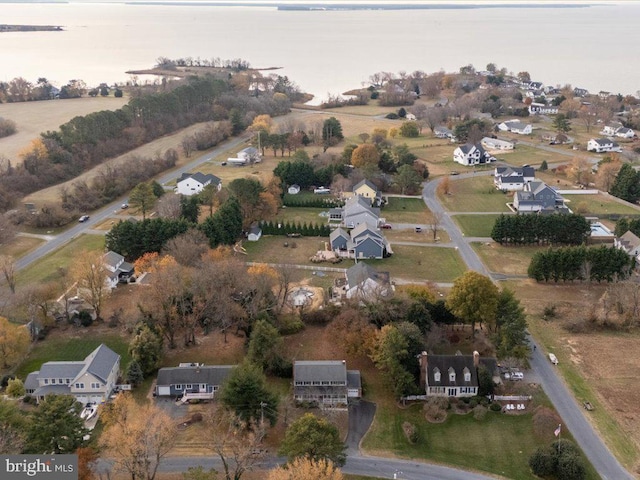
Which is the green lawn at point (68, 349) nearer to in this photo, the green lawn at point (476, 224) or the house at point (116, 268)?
the house at point (116, 268)

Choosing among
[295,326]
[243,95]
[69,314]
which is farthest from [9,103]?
[295,326]

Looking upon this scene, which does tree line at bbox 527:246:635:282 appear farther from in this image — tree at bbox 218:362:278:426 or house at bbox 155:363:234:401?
house at bbox 155:363:234:401

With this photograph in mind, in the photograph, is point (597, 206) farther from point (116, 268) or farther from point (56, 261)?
point (56, 261)

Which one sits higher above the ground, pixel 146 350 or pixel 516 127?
pixel 516 127

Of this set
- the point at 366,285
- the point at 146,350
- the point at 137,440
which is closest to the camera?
the point at 137,440

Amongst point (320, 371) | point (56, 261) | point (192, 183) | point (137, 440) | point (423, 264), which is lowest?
point (56, 261)

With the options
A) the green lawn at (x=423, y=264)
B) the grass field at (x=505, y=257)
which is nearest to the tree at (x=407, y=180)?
the grass field at (x=505, y=257)

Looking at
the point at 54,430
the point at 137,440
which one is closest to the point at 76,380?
the point at 54,430
